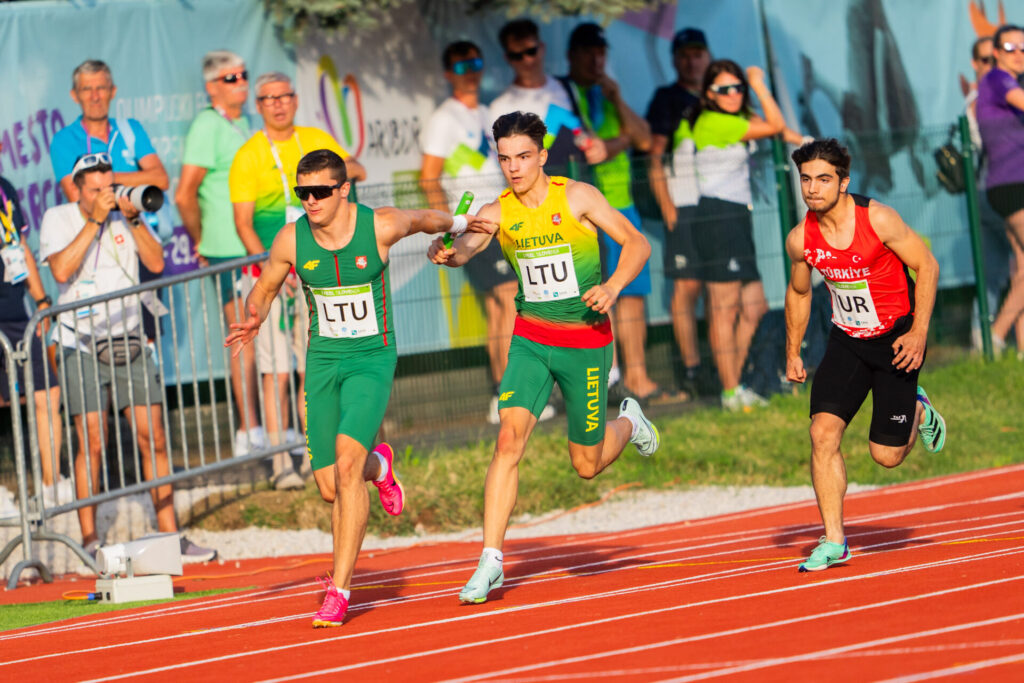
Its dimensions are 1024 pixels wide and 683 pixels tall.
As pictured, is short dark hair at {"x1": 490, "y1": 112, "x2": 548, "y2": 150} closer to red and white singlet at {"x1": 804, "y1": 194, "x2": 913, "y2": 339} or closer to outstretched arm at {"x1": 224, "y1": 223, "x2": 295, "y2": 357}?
outstretched arm at {"x1": 224, "y1": 223, "x2": 295, "y2": 357}

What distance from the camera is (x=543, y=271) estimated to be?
8266 millimetres

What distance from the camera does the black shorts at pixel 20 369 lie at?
36.6 ft

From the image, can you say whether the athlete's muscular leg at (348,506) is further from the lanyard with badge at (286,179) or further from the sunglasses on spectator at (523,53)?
the sunglasses on spectator at (523,53)

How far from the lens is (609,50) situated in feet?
48.9

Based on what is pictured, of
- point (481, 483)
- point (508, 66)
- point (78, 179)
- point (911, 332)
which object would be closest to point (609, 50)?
point (508, 66)

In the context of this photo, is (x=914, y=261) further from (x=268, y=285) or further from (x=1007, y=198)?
(x=1007, y=198)

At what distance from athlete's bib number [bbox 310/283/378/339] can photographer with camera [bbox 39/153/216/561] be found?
3305 mm

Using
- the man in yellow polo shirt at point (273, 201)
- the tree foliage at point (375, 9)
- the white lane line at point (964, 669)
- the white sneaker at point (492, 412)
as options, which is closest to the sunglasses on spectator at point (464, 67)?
the tree foliage at point (375, 9)

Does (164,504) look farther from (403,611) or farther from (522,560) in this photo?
(403,611)

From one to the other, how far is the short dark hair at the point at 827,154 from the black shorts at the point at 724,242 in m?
5.68

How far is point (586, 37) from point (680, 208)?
1.80m

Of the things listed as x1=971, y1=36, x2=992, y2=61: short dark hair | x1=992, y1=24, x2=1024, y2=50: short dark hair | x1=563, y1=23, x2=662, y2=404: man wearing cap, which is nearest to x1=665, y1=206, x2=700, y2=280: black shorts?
x1=563, y1=23, x2=662, y2=404: man wearing cap

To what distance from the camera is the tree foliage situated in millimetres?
13164

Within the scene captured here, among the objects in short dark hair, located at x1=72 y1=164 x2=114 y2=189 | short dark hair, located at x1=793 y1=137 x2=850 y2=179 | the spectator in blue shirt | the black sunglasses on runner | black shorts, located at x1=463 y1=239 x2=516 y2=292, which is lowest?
black shorts, located at x1=463 y1=239 x2=516 y2=292
